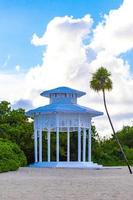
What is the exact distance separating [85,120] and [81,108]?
1528 mm

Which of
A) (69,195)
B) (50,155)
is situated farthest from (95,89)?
(69,195)

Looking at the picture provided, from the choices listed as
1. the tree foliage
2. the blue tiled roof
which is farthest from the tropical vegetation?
the blue tiled roof

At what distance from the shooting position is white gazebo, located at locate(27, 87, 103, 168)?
48281 millimetres

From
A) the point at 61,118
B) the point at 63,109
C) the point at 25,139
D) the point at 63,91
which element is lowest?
the point at 25,139

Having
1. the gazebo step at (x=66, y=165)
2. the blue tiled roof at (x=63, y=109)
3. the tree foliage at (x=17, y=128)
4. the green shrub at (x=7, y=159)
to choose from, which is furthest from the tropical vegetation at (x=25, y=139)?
the green shrub at (x=7, y=159)

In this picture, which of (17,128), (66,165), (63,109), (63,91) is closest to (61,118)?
(63,109)

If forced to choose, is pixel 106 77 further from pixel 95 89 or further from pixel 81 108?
pixel 81 108

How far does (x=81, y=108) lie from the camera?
160 feet

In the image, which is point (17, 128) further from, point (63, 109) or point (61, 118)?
point (63, 109)

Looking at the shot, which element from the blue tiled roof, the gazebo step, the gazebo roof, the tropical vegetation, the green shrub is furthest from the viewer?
the tropical vegetation

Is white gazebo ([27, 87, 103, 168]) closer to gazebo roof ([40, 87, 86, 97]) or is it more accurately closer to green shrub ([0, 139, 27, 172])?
gazebo roof ([40, 87, 86, 97])

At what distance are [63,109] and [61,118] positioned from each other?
121cm

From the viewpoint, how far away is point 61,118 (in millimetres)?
49031

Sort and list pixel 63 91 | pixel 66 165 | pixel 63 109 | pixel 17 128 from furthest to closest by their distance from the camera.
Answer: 1. pixel 17 128
2. pixel 63 91
3. pixel 63 109
4. pixel 66 165
